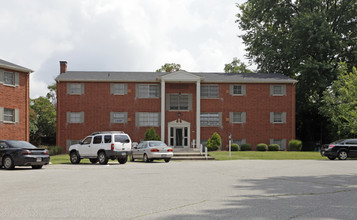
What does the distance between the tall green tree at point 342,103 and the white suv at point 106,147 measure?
22.8m

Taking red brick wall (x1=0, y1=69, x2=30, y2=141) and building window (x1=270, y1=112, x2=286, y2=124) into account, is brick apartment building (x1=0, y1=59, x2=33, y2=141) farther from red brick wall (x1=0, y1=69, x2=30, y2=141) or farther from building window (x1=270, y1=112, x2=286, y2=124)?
building window (x1=270, y1=112, x2=286, y2=124)

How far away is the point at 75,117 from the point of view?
41938mm

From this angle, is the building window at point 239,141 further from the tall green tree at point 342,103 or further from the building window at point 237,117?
the tall green tree at point 342,103

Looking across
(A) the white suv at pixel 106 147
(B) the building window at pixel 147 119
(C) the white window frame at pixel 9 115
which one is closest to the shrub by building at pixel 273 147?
(B) the building window at pixel 147 119

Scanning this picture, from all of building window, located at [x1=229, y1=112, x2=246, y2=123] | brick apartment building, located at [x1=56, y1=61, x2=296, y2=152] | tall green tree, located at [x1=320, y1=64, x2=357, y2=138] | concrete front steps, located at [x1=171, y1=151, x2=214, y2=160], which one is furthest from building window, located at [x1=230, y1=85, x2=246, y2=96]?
concrete front steps, located at [x1=171, y1=151, x2=214, y2=160]

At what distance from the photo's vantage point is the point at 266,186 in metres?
12.6

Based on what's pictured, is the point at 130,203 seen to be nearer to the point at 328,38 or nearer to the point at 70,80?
the point at 70,80

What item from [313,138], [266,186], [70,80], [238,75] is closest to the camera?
[266,186]

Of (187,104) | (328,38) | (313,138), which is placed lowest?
(313,138)

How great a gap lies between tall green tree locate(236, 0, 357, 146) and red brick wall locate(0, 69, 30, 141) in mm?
27179

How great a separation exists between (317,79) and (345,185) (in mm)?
35065

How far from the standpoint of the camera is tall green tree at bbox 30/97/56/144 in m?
55.2

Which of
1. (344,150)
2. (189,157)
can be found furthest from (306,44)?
(189,157)

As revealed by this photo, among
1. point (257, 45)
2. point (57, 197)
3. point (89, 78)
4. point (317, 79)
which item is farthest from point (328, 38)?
point (57, 197)
